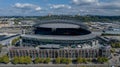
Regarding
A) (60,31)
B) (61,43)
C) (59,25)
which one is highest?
(59,25)

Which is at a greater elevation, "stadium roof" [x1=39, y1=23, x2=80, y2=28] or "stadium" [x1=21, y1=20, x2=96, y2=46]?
"stadium roof" [x1=39, y1=23, x2=80, y2=28]

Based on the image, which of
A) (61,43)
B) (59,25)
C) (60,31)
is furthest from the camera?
(59,25)

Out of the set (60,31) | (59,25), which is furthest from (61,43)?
(59,25)

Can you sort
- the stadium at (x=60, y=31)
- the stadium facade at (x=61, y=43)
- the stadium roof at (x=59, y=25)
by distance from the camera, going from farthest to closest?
1. the stadium roof at (x=59, y=25)
2. the stadium at (x=60, y=31)
3. the stadium facade at (x=61, y=43)

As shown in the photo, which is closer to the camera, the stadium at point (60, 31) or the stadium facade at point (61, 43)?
the stadium facade at point (61, 43)

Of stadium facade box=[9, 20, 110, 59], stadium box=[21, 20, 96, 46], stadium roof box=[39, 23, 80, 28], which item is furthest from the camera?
stadium roof box=[39, 23, 80, 28]

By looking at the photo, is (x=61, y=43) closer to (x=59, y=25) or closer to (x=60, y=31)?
(x=60, y=31)

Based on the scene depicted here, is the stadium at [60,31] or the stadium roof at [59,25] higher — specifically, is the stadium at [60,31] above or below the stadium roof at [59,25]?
below

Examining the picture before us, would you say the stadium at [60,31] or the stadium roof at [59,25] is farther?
the stadium roof at [59,25]

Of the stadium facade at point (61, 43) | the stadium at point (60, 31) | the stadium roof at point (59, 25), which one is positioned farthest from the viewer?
the stadium roof at point (59, 25)

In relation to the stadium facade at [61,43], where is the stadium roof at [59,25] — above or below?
above
